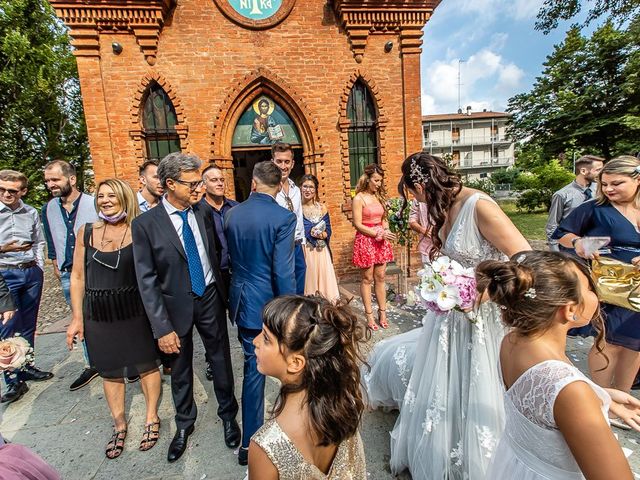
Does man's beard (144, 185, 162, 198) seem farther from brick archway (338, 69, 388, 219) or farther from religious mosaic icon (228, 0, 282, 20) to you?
religious mosaic icon (228, 0, 282, 20)

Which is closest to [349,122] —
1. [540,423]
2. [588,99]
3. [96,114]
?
[96,114]

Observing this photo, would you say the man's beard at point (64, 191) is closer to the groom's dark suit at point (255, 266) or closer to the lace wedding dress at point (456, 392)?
the groom's dark suit at point (255, 266)

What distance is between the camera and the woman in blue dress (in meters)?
2.77

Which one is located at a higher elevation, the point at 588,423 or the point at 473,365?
the point at 588,423

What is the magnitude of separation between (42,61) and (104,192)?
17287 mm

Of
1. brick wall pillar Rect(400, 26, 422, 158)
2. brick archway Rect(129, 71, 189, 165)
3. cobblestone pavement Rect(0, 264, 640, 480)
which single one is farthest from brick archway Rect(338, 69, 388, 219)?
cobblestone pavement Rect(0, 264, 640, 480)

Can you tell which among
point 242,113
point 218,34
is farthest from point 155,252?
point 218,34

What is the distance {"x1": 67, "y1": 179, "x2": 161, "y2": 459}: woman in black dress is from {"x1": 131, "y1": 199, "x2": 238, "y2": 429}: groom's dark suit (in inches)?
12.5

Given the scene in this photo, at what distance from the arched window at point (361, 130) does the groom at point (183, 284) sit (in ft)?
16.6

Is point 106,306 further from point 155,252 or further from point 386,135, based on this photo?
point 386,135

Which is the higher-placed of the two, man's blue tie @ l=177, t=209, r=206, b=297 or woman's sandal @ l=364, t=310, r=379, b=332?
man's blue tie @ l=177, t=209, r=206, b=297

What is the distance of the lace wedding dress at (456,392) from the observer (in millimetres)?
2008

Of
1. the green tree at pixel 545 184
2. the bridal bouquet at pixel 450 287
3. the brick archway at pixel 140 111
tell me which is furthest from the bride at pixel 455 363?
the green tree at pixel 545 184

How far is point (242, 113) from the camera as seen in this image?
698cm
